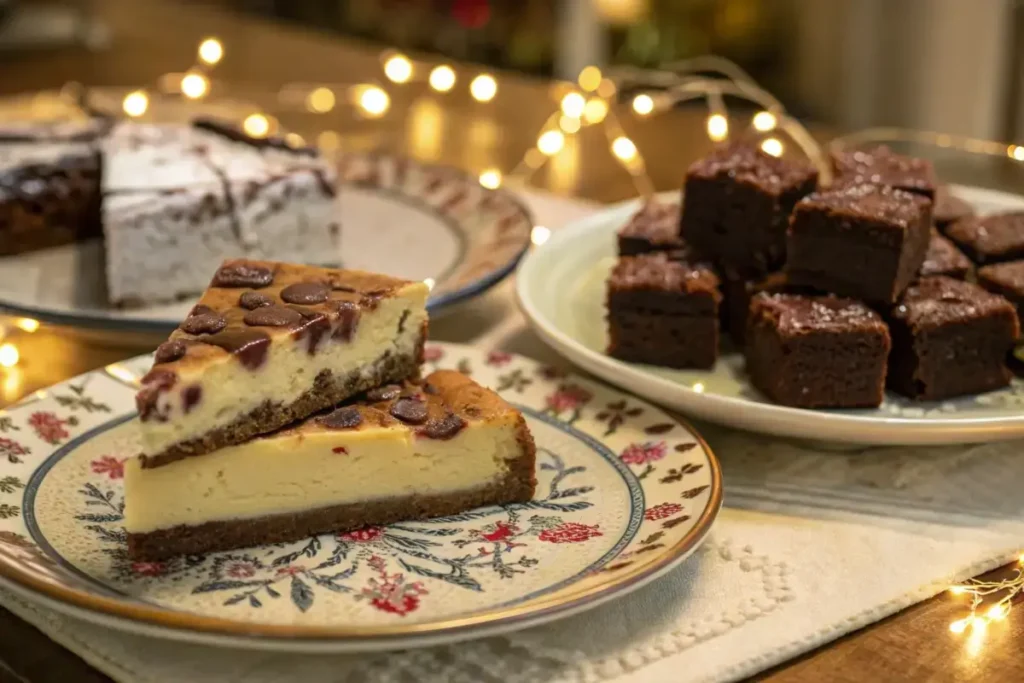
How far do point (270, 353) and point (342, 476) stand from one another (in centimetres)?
19

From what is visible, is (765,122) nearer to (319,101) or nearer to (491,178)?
(491,178)

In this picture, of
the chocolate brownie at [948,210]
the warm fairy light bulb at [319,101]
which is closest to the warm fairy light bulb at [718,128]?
the chocolate brownie at [948,210]

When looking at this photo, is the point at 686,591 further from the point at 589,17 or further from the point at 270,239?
the point at 589,17

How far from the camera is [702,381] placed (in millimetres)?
1887

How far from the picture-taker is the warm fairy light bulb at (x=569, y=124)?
3633 mm

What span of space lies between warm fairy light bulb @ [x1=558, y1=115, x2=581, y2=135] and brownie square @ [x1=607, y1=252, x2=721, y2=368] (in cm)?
178

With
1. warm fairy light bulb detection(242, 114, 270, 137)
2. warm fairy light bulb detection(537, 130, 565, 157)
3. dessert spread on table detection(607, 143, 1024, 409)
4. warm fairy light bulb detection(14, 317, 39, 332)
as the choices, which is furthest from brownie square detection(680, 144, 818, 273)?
warm fairy light bulb detection(242, 114, 270, 137)

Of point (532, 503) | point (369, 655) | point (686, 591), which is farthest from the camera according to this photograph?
point (532, 503)

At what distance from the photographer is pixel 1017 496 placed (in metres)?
1.64

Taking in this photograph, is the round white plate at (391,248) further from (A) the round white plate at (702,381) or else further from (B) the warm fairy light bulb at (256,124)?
(B) the warm fairy light bulb at (256,124)

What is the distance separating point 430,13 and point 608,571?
4.97 metres

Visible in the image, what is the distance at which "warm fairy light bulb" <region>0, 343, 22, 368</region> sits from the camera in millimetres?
2039

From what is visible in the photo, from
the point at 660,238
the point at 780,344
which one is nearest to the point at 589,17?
the point at 660,238

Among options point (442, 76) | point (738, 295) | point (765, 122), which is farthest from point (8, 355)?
point (765, 122)
